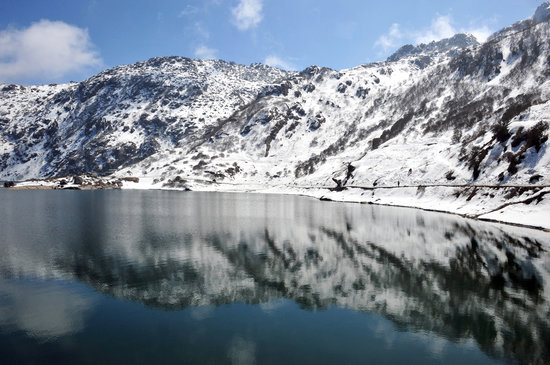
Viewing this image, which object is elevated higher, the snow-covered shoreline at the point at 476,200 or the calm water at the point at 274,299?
the snow-covered shoreline at the point at 476,200

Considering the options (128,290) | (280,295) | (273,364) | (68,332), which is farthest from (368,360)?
(128,290)

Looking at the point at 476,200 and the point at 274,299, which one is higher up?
the point at 476,200

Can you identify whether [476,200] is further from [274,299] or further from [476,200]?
[274,299]

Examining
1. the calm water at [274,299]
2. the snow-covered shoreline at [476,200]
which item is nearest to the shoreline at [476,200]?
the snow-covered shoreline at [476,200]

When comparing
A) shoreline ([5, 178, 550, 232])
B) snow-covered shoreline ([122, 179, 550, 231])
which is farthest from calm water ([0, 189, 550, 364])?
snow-covered shoreline ([122, 179, 550, 231])

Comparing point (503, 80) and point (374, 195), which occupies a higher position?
point (503, 80)

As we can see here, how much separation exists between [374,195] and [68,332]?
94.7 m

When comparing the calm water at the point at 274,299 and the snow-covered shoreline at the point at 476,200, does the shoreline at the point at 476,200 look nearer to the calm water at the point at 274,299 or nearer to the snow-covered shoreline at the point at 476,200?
the snow-covered shoreline at the point at 476,200

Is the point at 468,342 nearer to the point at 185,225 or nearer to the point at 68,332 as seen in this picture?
the point at 68,332

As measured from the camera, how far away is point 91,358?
569 inches

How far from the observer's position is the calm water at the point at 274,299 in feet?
50.9

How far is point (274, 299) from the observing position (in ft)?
74.1

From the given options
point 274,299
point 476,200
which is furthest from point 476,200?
point 274,299

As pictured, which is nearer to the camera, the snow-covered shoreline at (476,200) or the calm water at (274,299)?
the calm water at (274,299)
